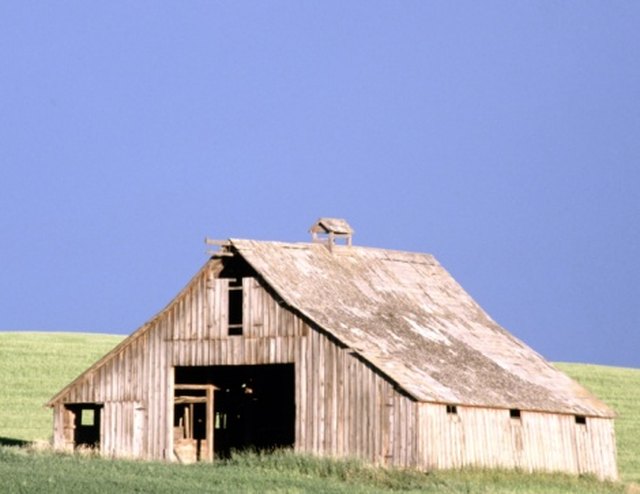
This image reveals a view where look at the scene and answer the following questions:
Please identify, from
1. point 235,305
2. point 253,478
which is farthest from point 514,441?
point 253,478

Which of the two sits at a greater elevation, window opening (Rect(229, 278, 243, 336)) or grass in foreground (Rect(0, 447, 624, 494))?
window opening (Rect(229, 278, 243, 336))

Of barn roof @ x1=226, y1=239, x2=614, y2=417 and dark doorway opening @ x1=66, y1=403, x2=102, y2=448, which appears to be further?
dark doorway opening @ x1=66, y1=403, x2=102, y2=448

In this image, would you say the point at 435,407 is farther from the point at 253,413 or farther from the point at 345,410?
the point at 253,413

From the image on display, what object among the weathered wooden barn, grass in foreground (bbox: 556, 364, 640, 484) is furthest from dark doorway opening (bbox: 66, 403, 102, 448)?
grass in foreground (bbox: 556, 364, 640, 484)

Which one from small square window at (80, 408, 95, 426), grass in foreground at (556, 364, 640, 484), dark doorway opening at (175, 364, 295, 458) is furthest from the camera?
small square window at (80, 408, 95, 426)

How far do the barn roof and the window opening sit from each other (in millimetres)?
913

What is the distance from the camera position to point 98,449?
2131 inches

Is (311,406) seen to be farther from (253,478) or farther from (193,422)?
(193,422)

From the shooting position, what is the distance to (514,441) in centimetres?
5231

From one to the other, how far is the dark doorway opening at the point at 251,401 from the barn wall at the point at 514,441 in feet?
22.5

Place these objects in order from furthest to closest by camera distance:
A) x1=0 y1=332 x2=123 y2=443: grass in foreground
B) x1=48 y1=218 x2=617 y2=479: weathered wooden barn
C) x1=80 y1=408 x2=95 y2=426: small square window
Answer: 1. x1=80 y1=408 x2=95 y2=426: small square window
2. x1=0 y1=332 x2=123 y2=443: grass in foreground
3. x1=48 y1=218 x2=617 y2=479: weathered wooden barn

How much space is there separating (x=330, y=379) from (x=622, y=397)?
28.8m

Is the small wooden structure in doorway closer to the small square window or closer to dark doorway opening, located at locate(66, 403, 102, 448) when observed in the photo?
dark doorway opening, located at locate(66, 403, 102, 448)

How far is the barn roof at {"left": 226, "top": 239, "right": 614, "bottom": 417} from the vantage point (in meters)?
50.9
